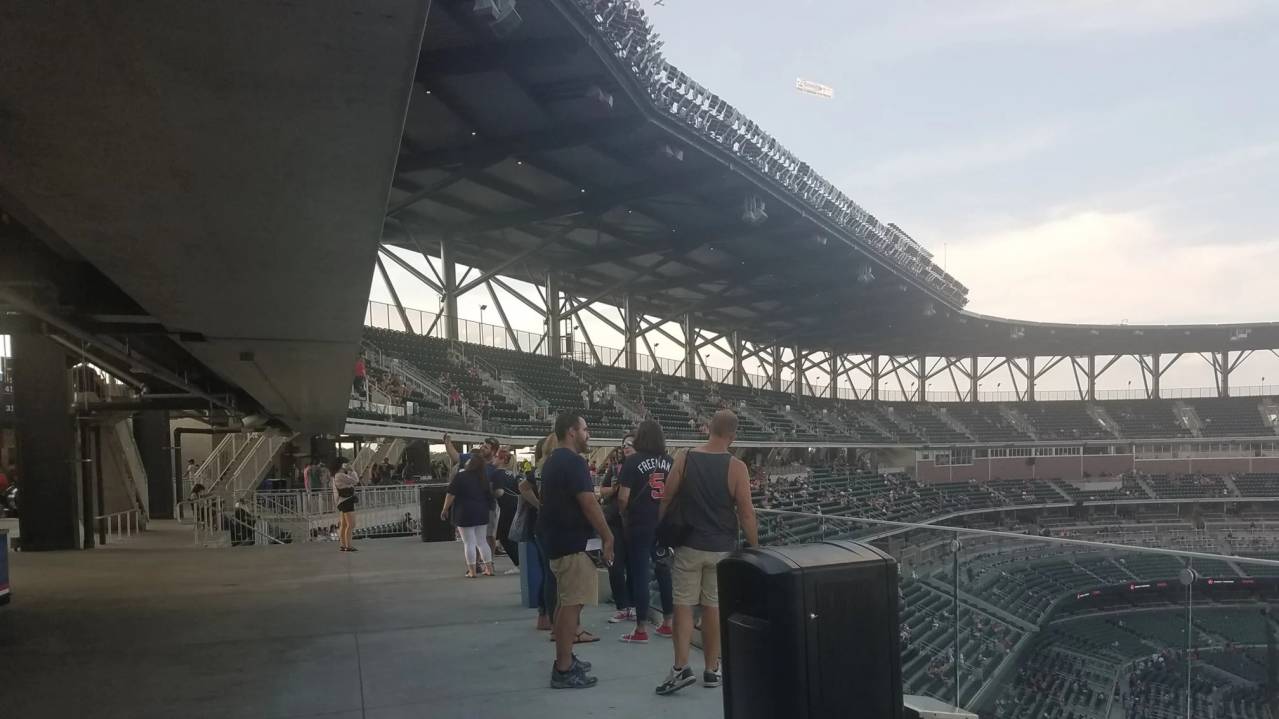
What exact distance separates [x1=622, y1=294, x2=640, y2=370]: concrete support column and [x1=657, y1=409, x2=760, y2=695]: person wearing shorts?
123ft

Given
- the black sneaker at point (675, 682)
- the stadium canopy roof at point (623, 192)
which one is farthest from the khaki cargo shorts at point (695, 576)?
the stadium canopy roof at point (623, 192)

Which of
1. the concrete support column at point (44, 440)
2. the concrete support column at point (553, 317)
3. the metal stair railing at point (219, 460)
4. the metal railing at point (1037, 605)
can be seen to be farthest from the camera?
the concrete support column at point (553, 317)

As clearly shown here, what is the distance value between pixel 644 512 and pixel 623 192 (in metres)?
20.3

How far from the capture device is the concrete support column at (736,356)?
2106 inches

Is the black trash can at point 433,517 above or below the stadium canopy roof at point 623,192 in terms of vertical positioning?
below

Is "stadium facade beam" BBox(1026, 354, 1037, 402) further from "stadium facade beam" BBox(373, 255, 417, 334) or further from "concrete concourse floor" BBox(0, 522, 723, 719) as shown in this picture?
"concrete concourse floor" BBox(0, 522, 723, 719)

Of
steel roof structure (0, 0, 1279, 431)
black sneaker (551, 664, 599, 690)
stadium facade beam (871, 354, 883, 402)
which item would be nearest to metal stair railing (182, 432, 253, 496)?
steel roof structure (0, 0, 1279, 431)

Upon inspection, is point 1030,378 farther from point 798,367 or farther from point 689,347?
point 689,347

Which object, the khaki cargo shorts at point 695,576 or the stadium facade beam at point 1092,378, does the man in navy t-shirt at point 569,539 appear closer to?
the khaki cargo shorts at point 695,576

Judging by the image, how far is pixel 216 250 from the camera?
4.04 metres

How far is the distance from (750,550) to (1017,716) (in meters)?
1.65

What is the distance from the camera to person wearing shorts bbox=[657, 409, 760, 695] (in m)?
4.45

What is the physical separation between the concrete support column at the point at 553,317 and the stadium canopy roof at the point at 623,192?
2.76 feet

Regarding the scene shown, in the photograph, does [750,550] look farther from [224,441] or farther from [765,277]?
[765,277]
